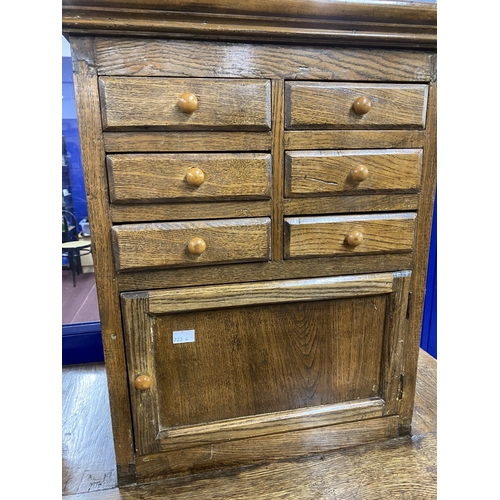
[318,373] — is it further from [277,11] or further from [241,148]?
[277,11]

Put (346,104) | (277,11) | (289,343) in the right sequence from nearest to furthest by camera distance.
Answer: (277,11) → (346,104) → (289,343)

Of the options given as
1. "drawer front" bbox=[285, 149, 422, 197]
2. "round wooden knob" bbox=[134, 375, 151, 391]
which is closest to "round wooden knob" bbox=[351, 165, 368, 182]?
"drawer front" bbox=[285, 149, 422, 197]

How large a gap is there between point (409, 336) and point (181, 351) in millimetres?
586

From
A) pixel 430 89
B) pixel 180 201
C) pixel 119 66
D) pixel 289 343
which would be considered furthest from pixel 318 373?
pixel 119 66

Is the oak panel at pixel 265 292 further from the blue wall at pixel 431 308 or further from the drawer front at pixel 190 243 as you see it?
the blue wall at pixel 431 308

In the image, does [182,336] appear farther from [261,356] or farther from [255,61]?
[255,61]

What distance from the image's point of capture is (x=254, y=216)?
2.84 feet

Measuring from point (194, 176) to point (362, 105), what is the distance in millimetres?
390

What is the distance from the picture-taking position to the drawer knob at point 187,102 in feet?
2.50

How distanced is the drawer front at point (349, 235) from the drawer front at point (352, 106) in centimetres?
21

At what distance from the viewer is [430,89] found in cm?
88

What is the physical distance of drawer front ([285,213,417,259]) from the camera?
884 mm

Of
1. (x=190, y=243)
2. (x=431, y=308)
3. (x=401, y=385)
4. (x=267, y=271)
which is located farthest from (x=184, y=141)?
(x=431, y=308)

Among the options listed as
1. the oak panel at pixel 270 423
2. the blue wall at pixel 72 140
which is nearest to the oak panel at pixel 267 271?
the oak panel at pixel 270 423
